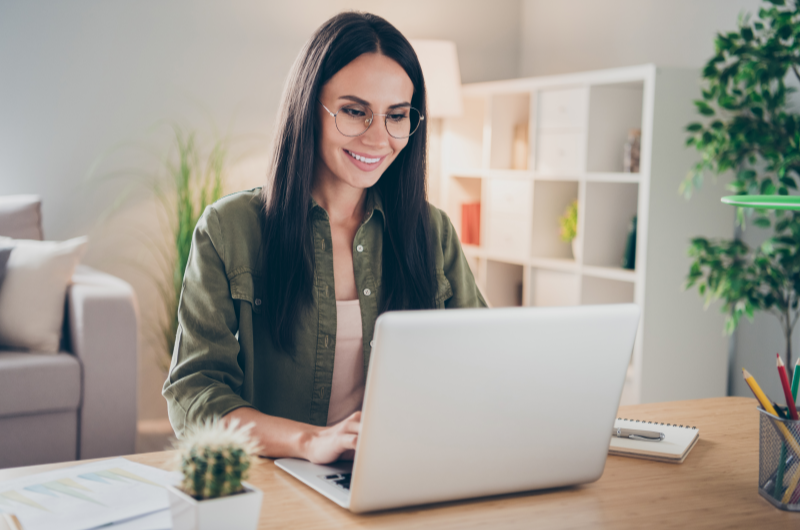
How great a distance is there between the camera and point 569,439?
88 centimetres

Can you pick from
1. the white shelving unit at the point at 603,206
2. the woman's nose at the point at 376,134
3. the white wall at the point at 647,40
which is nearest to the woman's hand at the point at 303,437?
the woman's nose at the point at 376,134

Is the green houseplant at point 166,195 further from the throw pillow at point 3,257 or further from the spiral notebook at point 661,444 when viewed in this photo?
the spiral notebook at point 661,444

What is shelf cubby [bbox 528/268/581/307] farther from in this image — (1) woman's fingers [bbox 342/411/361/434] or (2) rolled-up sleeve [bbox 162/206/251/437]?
(1) woman's fingers [bbox 342/411/361/434]

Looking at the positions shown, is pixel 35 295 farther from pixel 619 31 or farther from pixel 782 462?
pixel 619 31

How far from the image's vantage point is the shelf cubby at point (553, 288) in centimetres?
312

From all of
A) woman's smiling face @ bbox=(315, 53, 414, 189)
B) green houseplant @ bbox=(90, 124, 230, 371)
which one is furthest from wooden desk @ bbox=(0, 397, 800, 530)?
green houseplant @ bbox=(90, 124, 230, 371)

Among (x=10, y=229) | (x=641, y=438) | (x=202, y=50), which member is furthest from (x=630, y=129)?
(x=10, y=229)

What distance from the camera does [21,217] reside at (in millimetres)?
2793

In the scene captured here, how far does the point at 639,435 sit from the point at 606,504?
0.84 feet

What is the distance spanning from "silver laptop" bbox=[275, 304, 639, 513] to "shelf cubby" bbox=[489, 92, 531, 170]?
2.77m

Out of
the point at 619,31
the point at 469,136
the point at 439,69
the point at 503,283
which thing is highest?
the point at 619,31

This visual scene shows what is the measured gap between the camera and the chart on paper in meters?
0.80

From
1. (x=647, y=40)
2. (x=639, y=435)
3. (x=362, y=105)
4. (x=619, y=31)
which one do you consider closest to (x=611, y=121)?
(x=647, y=40)

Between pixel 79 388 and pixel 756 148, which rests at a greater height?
pixel 756 148
